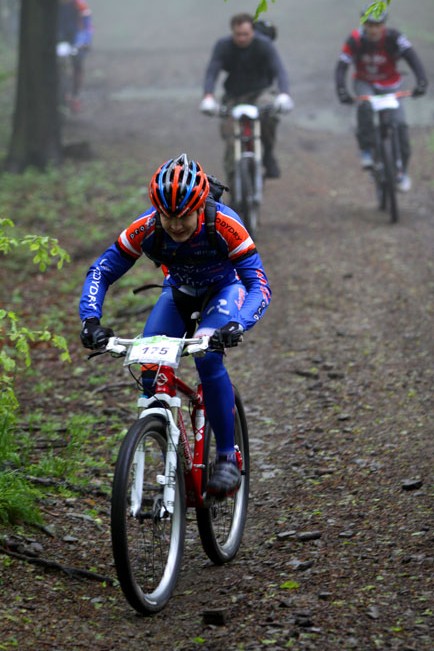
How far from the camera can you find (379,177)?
42.5 feet

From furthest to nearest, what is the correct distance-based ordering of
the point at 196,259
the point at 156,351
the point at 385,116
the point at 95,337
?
the point at 385,116
the point at 196,259
the point at 95,337
the point at 156,351

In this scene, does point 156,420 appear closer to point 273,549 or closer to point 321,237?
point 273,549

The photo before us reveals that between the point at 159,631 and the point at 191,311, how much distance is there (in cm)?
179

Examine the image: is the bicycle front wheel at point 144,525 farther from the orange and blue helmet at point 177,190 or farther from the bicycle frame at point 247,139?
the bicycle frame at point 247,139

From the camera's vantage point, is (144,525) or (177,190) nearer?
(144,525)

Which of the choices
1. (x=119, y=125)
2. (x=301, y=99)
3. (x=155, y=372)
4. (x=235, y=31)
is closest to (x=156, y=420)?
(x=155, y=372)

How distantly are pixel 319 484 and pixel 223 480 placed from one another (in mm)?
1480

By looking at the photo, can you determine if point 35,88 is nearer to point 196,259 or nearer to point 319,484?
point 319,484

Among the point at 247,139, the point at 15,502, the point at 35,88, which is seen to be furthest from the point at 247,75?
the point at 15,502

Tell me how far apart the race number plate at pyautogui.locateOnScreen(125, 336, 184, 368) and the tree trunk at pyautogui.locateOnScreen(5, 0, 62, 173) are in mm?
12101

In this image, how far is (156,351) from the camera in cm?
448

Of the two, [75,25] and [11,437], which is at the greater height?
[75,25]

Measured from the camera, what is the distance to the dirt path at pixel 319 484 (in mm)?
4324

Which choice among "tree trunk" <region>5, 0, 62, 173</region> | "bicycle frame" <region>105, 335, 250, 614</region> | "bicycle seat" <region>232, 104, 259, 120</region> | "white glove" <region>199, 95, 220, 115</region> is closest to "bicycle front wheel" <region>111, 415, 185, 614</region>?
"bicycle frame" <region>105, 335, 250, 614</region>
